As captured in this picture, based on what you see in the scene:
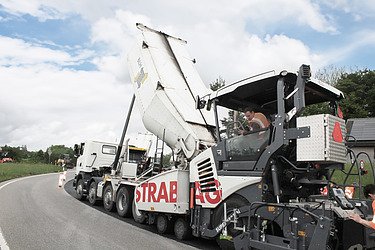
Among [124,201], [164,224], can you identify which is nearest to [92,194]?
[124,201]

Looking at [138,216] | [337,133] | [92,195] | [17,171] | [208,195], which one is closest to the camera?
[337,133]

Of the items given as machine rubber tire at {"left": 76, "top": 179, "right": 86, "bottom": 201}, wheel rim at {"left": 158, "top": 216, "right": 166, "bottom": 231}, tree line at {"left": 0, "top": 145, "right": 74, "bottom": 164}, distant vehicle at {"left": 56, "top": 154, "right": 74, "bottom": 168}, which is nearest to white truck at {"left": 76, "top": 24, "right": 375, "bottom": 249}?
wheel rim at {"left": 158, "top": 216, "right": 166, "bottom": 231}

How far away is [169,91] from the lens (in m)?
9.58

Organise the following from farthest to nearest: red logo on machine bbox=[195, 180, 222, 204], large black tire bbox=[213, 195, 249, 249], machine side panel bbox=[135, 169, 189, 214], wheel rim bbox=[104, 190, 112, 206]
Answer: wheel rim bbox=[104, 190, 112, 206], machine side panel bbox=[135, 169, 189, 214], red logo on machine bbox=[195, 180, 222, 204], large black tire bbox=[213, 195, 249, 249]

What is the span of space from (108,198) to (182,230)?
4.77 m

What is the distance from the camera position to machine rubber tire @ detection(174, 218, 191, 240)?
8250 mm

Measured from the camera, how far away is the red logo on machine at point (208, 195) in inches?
277

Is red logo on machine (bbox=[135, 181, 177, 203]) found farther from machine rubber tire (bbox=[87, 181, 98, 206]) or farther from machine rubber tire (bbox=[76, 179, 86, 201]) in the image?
machine rubber tire (bbox=[76, 179, 86, 201])

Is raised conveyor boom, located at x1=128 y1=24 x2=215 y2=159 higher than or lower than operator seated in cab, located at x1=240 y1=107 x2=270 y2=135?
higher

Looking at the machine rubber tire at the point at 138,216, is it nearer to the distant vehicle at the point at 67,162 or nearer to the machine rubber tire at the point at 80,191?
the machine rubber tire at the point at 80,191

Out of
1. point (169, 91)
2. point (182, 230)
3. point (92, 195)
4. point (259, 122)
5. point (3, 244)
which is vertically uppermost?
point (169, 91)

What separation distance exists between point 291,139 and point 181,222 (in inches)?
141

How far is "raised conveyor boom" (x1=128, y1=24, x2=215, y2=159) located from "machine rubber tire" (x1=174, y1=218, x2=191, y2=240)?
5.00 ft

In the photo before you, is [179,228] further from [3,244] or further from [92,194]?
[92,194]
